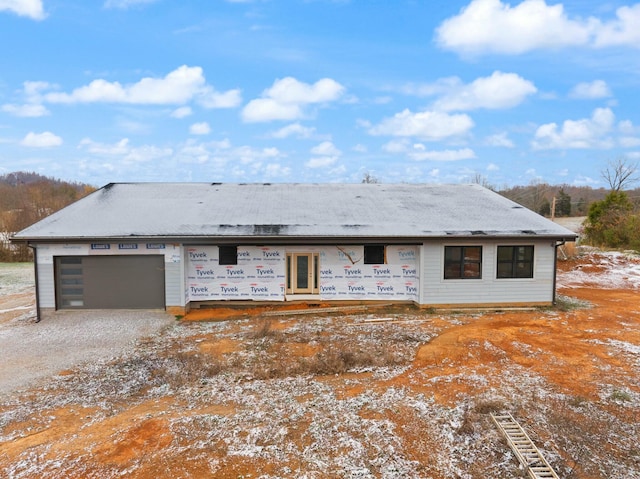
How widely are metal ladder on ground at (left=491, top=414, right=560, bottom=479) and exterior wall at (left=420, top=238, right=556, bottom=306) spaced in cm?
678

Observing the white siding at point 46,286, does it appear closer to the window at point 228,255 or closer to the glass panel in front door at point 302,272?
the window at point 228,255

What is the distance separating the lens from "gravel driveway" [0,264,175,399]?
830cm

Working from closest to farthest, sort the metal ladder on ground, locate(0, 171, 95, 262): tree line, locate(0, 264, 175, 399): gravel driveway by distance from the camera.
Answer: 1. the metal ladder on ground
2. locate(0, 264, 175, 399): gravel driveway
3. locate(0, 171, 95, 262): tree line

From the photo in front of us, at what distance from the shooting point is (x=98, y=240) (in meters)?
11.8

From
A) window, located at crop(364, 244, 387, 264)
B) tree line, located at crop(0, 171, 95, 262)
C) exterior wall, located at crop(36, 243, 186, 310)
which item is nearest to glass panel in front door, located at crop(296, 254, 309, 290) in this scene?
window, located at crop(364, 244, 387, 264)

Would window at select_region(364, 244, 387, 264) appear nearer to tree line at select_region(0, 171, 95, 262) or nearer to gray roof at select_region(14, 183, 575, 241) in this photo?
gray roof at select_region(14, 183, 575, 241)

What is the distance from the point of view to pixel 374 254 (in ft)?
42.9

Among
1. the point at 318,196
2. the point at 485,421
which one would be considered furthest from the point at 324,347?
the point at 318,196

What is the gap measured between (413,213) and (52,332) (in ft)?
37.3

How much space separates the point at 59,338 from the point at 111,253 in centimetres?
283

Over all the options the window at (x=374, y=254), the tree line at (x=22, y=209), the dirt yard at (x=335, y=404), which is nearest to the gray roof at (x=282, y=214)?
the window at (x=374, y=254)

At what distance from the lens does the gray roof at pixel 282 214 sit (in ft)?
40.1

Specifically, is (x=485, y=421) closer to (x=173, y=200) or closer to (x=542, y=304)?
(x=542, y=304)

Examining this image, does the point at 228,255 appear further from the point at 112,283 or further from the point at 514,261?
the point at 514,261
